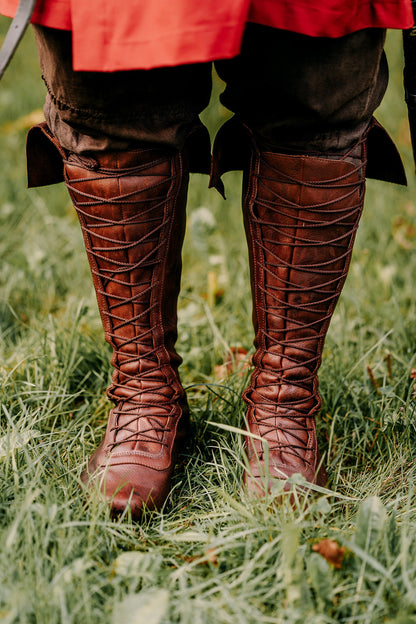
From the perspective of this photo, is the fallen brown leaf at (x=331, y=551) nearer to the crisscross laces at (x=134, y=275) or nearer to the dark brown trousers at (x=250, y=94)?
the crisscross laces at (x=134, y=275)

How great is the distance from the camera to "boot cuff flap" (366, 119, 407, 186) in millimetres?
1050

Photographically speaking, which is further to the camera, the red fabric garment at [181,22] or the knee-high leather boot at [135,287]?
the knee-high leather boot at [135,287]

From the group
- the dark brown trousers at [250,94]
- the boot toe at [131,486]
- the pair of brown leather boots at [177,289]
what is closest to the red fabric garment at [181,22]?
the dark brown trousers at [250,94]

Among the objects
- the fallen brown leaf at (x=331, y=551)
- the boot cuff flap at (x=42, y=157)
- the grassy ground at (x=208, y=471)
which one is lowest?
the grassy ground at (x=208, y=471)

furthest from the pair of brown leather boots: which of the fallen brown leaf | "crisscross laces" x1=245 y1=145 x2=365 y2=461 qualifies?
the fallen brown leaf

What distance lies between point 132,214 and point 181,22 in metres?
0.33

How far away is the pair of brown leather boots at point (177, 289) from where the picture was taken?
3.21ft

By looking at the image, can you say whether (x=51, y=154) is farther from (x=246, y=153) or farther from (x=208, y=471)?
(x=208, y=471)

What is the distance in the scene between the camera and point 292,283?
40.9 inches

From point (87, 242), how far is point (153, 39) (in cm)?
39

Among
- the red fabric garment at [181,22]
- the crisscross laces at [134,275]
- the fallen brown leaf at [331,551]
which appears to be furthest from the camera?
the crisscross laces at [134,275]

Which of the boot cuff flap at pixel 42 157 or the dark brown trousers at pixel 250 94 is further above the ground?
the dark brown trousers at pixel 250 94

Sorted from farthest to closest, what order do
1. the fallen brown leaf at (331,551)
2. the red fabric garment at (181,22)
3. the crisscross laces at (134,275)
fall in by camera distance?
the crisscross laces at (134,275) < the fallen brown leaf at (331,551) < the red fabric garment at (181,22)

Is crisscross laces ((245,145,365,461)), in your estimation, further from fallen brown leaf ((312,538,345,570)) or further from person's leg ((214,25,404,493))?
fallen brown leaf ((312,538,345,570))
